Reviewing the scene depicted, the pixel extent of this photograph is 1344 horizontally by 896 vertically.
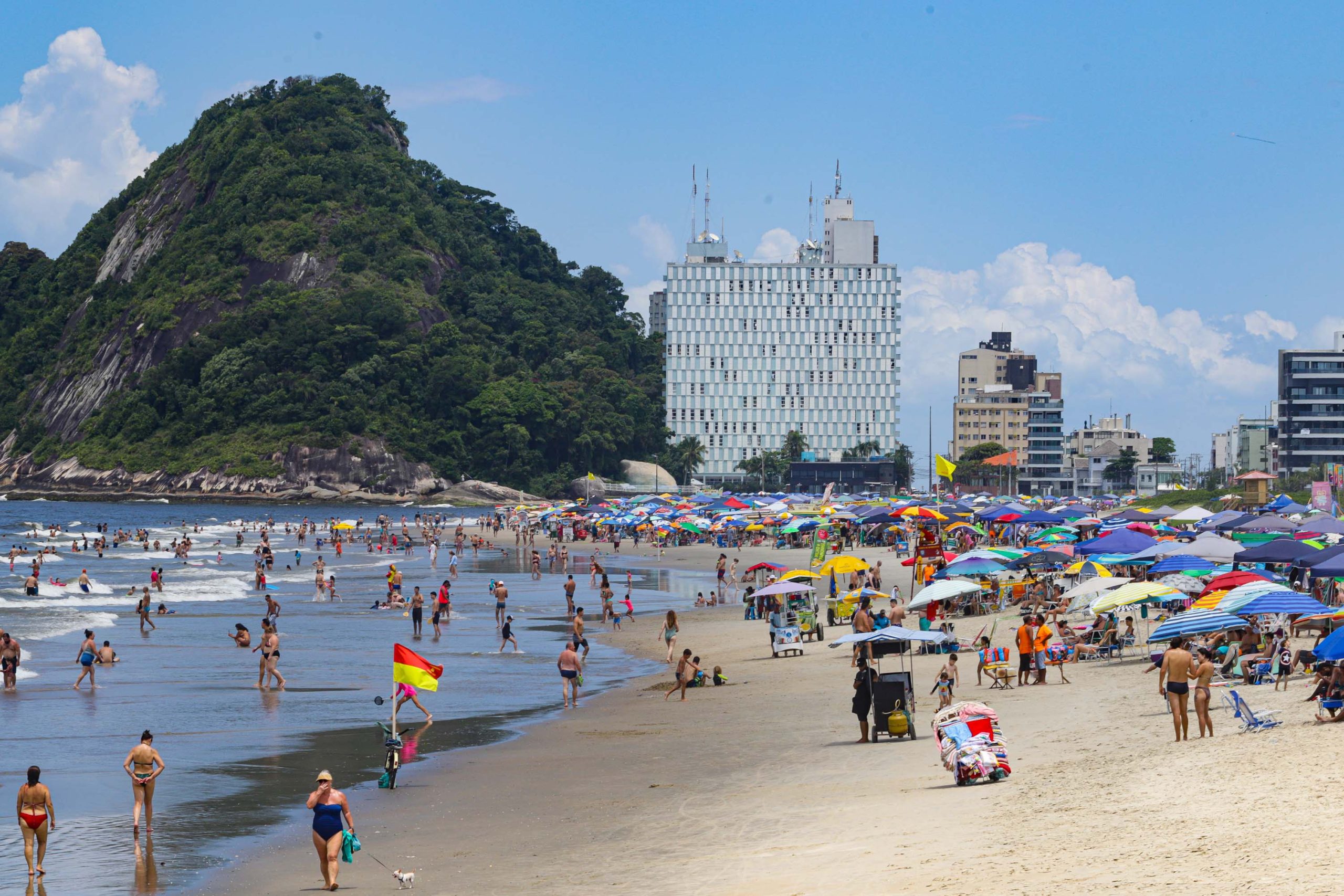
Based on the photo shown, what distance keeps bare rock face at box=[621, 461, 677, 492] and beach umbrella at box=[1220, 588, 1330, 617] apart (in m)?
134

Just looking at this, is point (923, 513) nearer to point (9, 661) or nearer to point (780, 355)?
point (9, 661)

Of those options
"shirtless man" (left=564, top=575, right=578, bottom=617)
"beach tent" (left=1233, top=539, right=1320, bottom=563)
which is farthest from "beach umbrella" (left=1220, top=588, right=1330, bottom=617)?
"shirtless man" (left=564, top=575, right=578, bottom=617)

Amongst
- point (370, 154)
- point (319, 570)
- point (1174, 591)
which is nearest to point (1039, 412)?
point (370, 154)

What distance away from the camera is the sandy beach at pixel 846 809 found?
923cm

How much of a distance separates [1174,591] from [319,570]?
30.7 metres

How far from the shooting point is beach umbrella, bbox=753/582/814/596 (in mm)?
26453

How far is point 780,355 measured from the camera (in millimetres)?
175000

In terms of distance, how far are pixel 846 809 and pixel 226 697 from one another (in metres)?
13.9

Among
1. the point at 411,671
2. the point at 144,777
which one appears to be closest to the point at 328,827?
the point at 144,777

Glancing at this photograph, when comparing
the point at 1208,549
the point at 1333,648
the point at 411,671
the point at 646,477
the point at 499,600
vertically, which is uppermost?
the point at 646,477

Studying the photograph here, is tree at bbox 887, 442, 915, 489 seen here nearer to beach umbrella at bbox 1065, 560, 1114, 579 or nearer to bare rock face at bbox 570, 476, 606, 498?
bare rock face at bbox 570, 476, 606, 498

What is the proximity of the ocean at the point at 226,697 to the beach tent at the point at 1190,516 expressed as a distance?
675 inches

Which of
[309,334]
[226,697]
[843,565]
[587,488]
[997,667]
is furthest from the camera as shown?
[309,334]

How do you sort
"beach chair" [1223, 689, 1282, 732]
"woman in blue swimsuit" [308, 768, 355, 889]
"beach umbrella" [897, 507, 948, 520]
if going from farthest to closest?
"beach umbrella" [897, 507, 948, 520]
"beach chair" [1223, 689, 1282, 732]
"woman in blue swimsuit" [308, 768, 355, 889]
